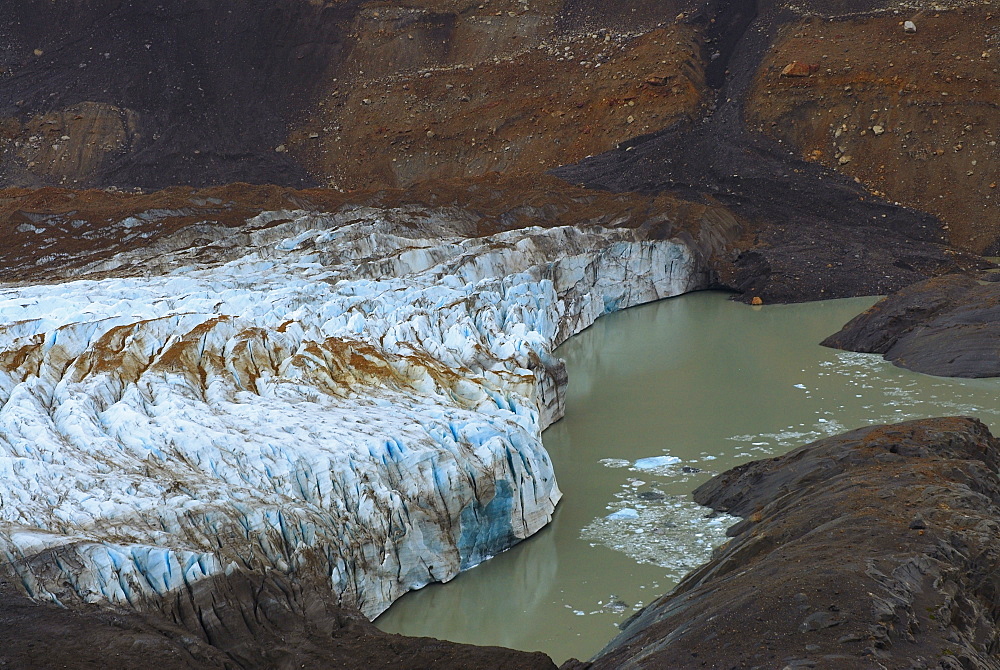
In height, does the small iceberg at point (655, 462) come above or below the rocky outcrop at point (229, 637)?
below

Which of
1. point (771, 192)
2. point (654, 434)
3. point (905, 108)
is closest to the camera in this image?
point (654, 434)

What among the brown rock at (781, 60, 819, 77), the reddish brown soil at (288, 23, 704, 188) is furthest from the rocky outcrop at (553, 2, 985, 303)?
the reddish brown soil at (288, 23, 704, 188)

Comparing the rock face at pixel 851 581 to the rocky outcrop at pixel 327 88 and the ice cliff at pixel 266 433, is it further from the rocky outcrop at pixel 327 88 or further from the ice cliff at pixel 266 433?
the rocky outcrop at pixel 327 88

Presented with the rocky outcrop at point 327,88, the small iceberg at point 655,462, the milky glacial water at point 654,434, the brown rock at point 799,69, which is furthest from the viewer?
the rocky outcrop at point 327,88

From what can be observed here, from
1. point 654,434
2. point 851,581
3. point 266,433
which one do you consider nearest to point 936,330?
point 654,434

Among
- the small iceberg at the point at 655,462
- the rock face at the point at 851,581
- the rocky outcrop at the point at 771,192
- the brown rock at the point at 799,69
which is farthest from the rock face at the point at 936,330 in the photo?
the brown rock at the point at 799,69

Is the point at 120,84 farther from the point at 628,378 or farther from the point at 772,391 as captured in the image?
the point at 772,391

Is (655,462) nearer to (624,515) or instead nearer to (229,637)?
(624,515)
